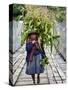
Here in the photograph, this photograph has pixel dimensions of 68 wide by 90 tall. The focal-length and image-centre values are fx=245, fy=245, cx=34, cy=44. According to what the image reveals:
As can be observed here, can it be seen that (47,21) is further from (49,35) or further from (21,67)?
(21,67)

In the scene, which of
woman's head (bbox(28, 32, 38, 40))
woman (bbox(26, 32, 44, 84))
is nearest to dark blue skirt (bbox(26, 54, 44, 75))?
woman (bbox(26, 32, 44, 84))

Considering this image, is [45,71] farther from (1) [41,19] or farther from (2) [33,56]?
(1) [41,19]

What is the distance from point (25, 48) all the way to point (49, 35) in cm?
25

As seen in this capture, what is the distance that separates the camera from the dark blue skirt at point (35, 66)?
2.09 m

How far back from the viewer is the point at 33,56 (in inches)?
83.1

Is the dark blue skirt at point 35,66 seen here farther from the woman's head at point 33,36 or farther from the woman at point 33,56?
the woman's head at point 33,36

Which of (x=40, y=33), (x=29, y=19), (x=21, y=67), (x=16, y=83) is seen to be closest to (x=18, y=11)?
(x=29, y=19)

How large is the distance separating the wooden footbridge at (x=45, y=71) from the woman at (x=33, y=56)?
0.12 feet

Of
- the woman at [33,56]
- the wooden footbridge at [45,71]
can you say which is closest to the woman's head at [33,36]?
the woman at [33,56]

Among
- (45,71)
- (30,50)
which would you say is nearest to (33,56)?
(30,50)

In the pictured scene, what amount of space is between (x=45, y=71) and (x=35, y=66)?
0.33ft

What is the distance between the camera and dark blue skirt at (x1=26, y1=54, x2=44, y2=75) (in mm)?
2092

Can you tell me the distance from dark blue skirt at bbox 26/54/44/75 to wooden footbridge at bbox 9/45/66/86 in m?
0.04

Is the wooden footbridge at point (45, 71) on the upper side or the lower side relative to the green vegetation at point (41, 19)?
lower
